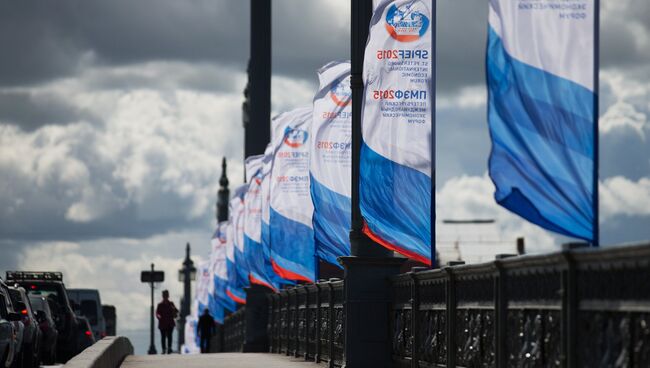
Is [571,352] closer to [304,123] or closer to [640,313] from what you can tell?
[640,313]

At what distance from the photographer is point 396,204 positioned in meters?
18.3

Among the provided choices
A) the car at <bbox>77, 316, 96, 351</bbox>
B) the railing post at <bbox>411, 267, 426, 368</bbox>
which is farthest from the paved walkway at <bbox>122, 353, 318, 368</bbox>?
the railing post at <bbox>411, 267, 426, 368</bbox>

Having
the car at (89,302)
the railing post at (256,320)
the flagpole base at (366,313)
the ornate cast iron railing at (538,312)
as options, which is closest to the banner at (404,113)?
the ornate cast iron railing at (538,312)

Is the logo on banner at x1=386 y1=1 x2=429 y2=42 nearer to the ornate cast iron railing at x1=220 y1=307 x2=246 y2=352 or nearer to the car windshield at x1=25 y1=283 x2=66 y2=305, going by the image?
the car windshield at x1=25 y1=283 x2=66 y2=305

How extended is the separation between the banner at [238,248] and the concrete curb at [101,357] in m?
6.31

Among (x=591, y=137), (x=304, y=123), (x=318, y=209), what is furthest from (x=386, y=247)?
(x=304, y=123)

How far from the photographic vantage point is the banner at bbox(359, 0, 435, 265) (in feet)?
59.1

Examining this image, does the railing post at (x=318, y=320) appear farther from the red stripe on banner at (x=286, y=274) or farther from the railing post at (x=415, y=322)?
the railing post at (x=415, y=322)

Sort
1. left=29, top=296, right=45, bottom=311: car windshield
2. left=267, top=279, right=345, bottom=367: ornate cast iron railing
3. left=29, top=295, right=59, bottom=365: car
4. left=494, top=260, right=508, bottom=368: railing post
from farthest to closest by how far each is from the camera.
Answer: left=29, top=296, right=45, bottom=311: car windshield
left=29, top=295, right=59, bottom=365: car
left=267, top=279, right=345, bottom=367: ornate cast iron railing
left=494, top=260, right=508, bottom=368: railing post

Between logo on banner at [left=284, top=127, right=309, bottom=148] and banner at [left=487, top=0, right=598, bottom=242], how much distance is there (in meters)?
15.8

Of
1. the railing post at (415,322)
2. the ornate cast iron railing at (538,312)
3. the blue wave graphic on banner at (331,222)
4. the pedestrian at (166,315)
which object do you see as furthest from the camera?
the pedestrian at (166,315)

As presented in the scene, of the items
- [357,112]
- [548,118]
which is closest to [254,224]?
[357,112]

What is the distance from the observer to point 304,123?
92.6 feet

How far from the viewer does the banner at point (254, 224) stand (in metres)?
34.1
